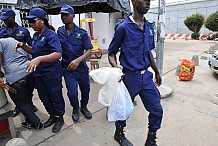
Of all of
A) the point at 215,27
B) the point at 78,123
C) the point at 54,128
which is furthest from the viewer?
the point at 215,27

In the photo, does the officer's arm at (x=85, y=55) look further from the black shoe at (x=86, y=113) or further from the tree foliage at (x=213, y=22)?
the tree foliage at (x=213, y=22)

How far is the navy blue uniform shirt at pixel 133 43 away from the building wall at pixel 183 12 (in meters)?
17.6

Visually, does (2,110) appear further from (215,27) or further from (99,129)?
→ (215,27)

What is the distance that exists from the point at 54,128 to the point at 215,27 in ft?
47.5

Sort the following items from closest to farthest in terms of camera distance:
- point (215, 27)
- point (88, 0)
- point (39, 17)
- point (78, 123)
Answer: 1. point (39, 17)
2. point (78, 123)
3. point (88, 0)
4. point (215, 27)

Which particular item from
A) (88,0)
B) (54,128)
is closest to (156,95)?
(54,128)

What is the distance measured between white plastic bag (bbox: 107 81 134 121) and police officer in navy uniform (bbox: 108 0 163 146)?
98mm

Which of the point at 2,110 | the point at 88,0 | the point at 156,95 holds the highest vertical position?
the point at 88,0

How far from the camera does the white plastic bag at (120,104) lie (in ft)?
6.69

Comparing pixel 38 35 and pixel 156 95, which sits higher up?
pixel 38 35

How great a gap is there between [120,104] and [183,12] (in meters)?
21.7

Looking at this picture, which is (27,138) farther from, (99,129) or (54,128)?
(99,129)

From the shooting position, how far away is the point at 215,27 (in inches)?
534

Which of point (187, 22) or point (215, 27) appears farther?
point (187, 22)
